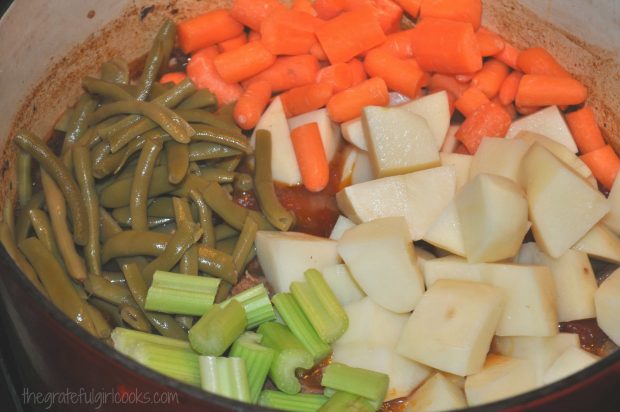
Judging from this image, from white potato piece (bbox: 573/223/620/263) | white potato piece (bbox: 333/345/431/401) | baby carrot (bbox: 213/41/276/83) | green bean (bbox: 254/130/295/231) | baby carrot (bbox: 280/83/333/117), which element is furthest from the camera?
baby carrot (bbox: 213/41/276/83)

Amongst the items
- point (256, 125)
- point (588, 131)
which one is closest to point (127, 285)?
point (256, 125)

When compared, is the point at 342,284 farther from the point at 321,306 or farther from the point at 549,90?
the point at 549,90

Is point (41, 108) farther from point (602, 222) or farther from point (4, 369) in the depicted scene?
point (602, 222)

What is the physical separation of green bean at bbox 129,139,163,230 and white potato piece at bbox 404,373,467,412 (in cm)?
112

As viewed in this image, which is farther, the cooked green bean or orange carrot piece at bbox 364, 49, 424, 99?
orange carrot piece at bbox 364, 49, 424, 99

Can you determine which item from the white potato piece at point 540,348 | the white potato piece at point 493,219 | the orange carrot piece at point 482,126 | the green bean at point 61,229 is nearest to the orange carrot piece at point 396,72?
the orange carrot piece at point 482,126

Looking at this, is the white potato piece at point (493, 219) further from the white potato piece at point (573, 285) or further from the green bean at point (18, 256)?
the green bean at point (18, 256)

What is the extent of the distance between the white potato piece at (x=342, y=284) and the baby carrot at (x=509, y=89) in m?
1.15

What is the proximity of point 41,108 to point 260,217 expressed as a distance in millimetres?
1042

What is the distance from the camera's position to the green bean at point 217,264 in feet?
8.95

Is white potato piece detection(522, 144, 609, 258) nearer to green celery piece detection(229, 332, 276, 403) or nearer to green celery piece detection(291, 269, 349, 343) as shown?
→ green celery piece detection(291, 269, 349, 343)

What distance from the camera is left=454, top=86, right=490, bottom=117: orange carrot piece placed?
3248 mm


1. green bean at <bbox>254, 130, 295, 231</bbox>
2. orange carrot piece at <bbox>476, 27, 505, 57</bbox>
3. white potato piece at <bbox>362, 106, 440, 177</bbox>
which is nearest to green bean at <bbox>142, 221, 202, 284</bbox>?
green bean at <bbox>254, 130, 295, 231</bbox>

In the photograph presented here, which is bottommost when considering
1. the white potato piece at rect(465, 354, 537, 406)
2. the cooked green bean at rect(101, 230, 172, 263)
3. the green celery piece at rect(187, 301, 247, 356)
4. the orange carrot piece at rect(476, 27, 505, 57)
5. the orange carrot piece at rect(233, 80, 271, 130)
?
the white potato piece at rect(465, 354, 537, 406)
